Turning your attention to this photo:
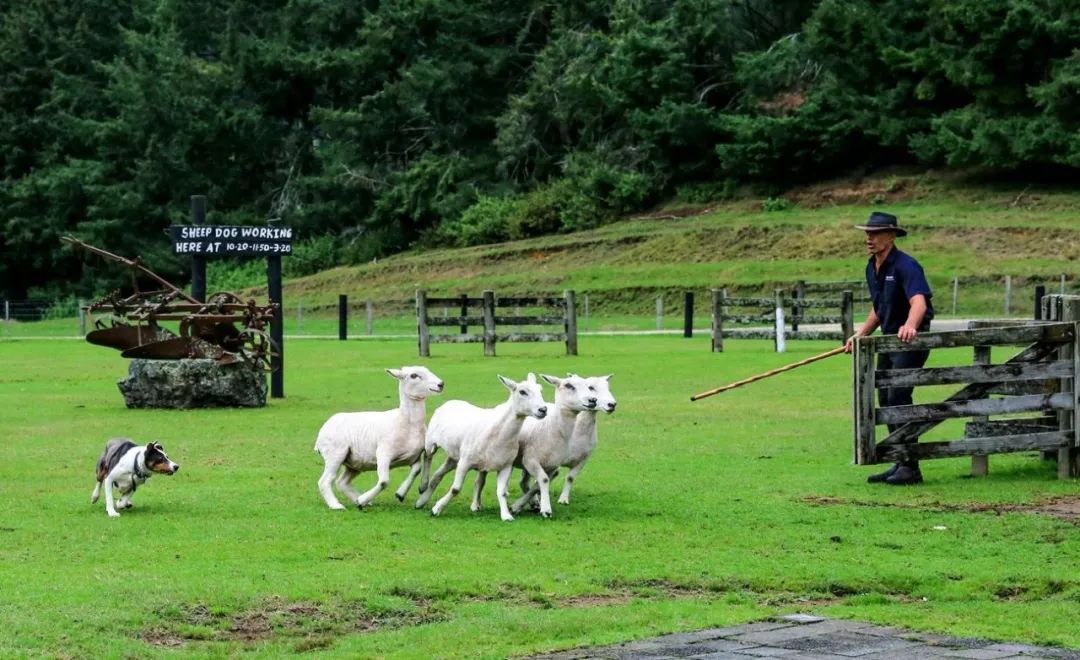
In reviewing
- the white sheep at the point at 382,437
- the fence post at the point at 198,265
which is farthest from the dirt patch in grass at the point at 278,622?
the fence post at the point at 198,265

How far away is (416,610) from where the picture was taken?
10.3 m

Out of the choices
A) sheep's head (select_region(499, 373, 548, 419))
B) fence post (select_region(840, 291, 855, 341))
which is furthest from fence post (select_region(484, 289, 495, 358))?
sheep's head (select_region(499, 373, 548, 419))

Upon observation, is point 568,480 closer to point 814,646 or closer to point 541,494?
point 541,494

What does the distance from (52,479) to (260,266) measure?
68.1 m

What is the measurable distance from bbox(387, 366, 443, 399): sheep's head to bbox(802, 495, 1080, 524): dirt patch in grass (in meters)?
3.30

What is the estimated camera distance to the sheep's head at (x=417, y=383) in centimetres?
1395

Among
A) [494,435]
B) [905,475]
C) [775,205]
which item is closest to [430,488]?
[494,435]

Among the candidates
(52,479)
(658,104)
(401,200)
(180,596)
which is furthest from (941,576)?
(401,200)

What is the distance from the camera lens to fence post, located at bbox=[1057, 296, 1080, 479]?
49.7 feet

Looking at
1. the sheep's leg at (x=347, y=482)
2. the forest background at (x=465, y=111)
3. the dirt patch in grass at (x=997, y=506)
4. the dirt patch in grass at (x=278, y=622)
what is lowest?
the dirt patch in grass at (x=278, y=622)

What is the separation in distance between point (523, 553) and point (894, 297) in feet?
16.9

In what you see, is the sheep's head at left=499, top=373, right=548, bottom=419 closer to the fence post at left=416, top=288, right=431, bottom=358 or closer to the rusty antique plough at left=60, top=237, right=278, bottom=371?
the rusty antique plough at left=60, top=237, right=278, bottom=371

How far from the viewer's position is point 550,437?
45.2 feet

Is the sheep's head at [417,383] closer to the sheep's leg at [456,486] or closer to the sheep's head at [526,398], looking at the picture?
the sheep's leg at [456,486]
